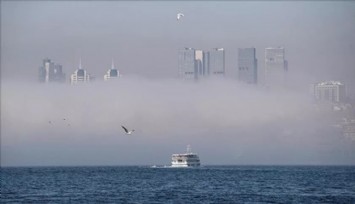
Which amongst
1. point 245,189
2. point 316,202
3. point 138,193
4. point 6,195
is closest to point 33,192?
point 6,195

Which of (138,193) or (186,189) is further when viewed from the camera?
(186,189)

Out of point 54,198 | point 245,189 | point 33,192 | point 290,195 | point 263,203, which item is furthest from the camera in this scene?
point 245,189

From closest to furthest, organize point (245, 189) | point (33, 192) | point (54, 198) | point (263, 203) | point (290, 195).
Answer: point (263, 203), point (54, 198), point (290, 195), point (33, 192), point (245, 189)

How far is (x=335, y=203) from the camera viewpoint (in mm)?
129375

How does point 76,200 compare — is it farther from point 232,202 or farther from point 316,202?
point 316,202

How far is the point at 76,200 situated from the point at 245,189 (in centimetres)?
4231

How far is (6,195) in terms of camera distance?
5871 inches

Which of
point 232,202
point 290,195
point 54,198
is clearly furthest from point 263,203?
point 54,198

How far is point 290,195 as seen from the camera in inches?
5778

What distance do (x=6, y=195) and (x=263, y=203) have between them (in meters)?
43.1

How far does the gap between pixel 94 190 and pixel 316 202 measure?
45.5 meters

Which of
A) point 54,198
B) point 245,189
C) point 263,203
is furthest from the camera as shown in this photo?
point 245,189

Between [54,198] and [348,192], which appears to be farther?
[348,192]

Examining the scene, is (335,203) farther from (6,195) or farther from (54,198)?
(6,195)
